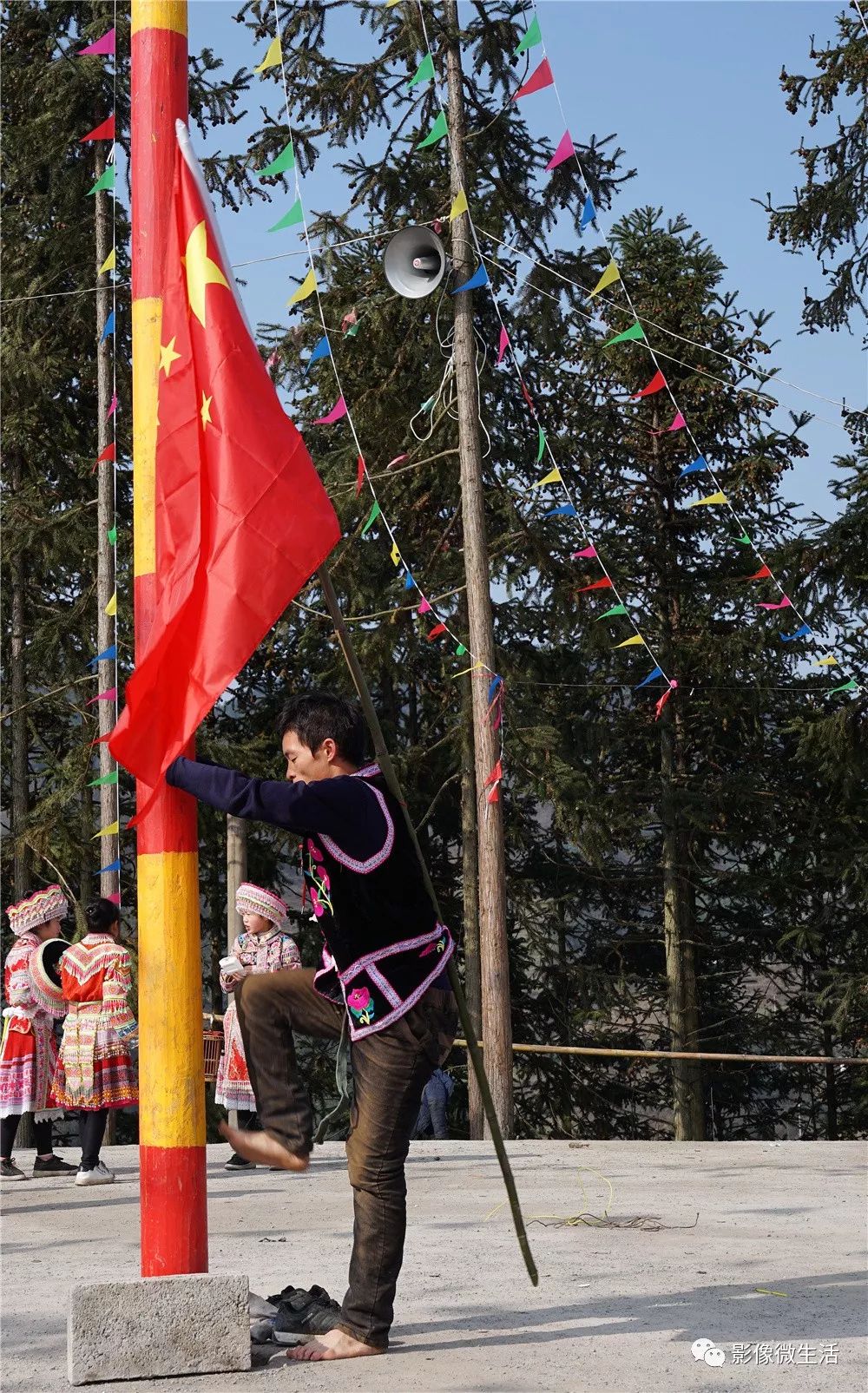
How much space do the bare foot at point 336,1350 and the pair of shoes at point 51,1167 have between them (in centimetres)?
625

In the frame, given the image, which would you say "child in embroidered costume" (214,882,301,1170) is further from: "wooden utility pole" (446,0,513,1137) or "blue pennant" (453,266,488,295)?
"blue pennant" (453,266,488,295)

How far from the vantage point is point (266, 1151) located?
4.98 metres

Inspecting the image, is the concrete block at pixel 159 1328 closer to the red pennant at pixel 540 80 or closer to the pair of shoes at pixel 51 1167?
the pair of shoes at pixel 51 1167

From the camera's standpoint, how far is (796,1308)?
5.42 m

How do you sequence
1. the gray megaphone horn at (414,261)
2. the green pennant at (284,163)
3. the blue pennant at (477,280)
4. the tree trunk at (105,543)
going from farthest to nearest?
1. the tree trunk at (105,543)
2. the blue pennant at (477,280)
3. the gray megaphone horn at (414,261)
4. the green pennant at (284,163)

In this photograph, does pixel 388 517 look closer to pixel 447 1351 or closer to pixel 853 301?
pixel 853 301

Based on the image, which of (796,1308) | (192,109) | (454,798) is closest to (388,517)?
(454,798)

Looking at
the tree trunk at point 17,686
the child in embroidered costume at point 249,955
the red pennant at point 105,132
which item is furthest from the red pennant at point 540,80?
the tree trunk at point 17,686

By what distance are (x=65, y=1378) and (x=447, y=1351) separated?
109cm

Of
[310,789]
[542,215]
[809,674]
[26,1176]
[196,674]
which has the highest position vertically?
[542,215]

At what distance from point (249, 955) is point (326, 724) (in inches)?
233

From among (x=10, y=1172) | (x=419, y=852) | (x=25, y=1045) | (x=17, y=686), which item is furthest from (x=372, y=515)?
(x=419, y=852)

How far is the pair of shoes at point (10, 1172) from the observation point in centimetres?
1054

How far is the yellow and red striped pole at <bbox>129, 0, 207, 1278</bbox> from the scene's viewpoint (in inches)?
191
